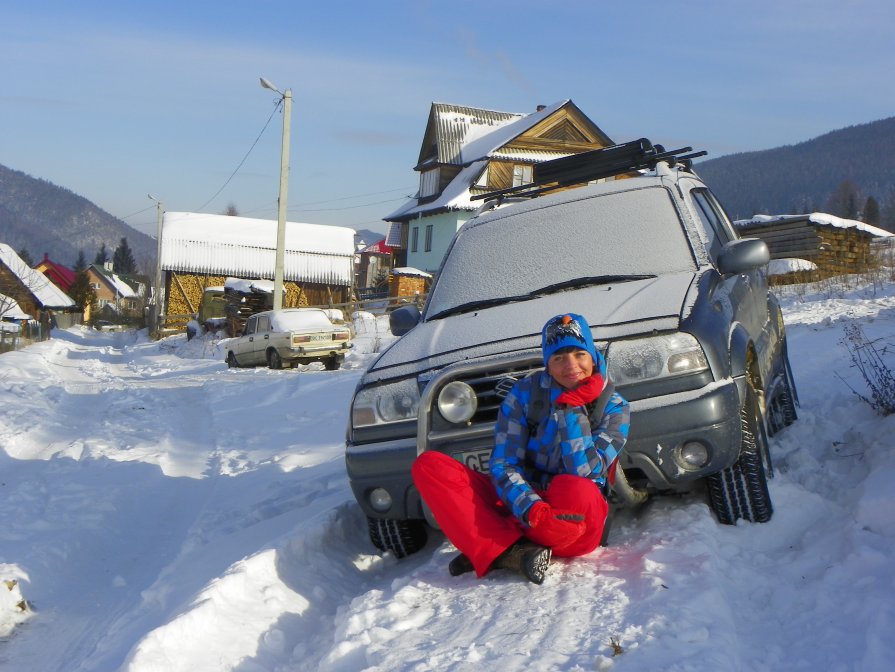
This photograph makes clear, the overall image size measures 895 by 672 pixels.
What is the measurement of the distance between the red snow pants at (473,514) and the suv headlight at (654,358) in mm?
599

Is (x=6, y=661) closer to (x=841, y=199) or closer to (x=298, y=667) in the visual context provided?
(x=298, y=667)

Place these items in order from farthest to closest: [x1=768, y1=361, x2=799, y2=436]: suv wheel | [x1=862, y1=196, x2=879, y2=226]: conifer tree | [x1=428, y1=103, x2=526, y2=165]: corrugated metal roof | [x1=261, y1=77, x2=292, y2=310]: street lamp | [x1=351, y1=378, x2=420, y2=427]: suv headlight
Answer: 1. [x1=862, y1=196, x2=879, y2=226]: conifer tree
2. [x1=428, y1=103, x2=526, y2=165]: corrugated metal roof
3. [x1=261, y1=77, x2=292, y2=310]: street lamp
4. [x1=768, y1=361, x2=799, y2=436]: suv wheel
5. [x1=351, y1=378, x2=420, y2=427]: suv headlight

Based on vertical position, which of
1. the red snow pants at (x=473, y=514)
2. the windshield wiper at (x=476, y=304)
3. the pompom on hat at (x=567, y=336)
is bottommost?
the red snow pants at (x=473, y=514)

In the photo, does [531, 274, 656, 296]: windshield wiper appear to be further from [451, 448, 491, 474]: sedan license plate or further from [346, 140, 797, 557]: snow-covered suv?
[451, 448, 491, 474]: sedan license plate

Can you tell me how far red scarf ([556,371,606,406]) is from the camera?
3.71 meters

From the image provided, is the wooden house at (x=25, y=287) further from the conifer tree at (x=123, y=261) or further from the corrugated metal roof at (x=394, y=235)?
the conifer tree at (x=123, y=261)

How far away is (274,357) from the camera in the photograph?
2094 centimetres

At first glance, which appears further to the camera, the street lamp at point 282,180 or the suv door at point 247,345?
the street lamp at point 282,180

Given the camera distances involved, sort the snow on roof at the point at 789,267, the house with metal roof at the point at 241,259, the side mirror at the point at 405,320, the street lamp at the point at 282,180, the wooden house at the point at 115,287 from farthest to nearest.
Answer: the wooden house at the point at 115,287, the house with metal roof at the point at 241,259, the street lamp at the point at 282,180, the snow on roof at the point at 789,267, the side mirror at the point at 405,320

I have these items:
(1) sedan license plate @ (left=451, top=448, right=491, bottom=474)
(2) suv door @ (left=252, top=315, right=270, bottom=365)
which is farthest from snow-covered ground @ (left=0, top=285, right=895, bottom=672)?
(2) suv door @ (left=252, top=315, right=270, bottom=365)

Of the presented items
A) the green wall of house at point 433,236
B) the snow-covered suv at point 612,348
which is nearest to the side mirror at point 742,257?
the snow-covered suv at point 612,348

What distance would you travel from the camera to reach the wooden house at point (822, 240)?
24.9m

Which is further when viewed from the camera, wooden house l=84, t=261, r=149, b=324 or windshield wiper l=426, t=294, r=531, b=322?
wooden house l=84, t=261, r=149, b=324

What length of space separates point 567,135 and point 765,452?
1580 inches
